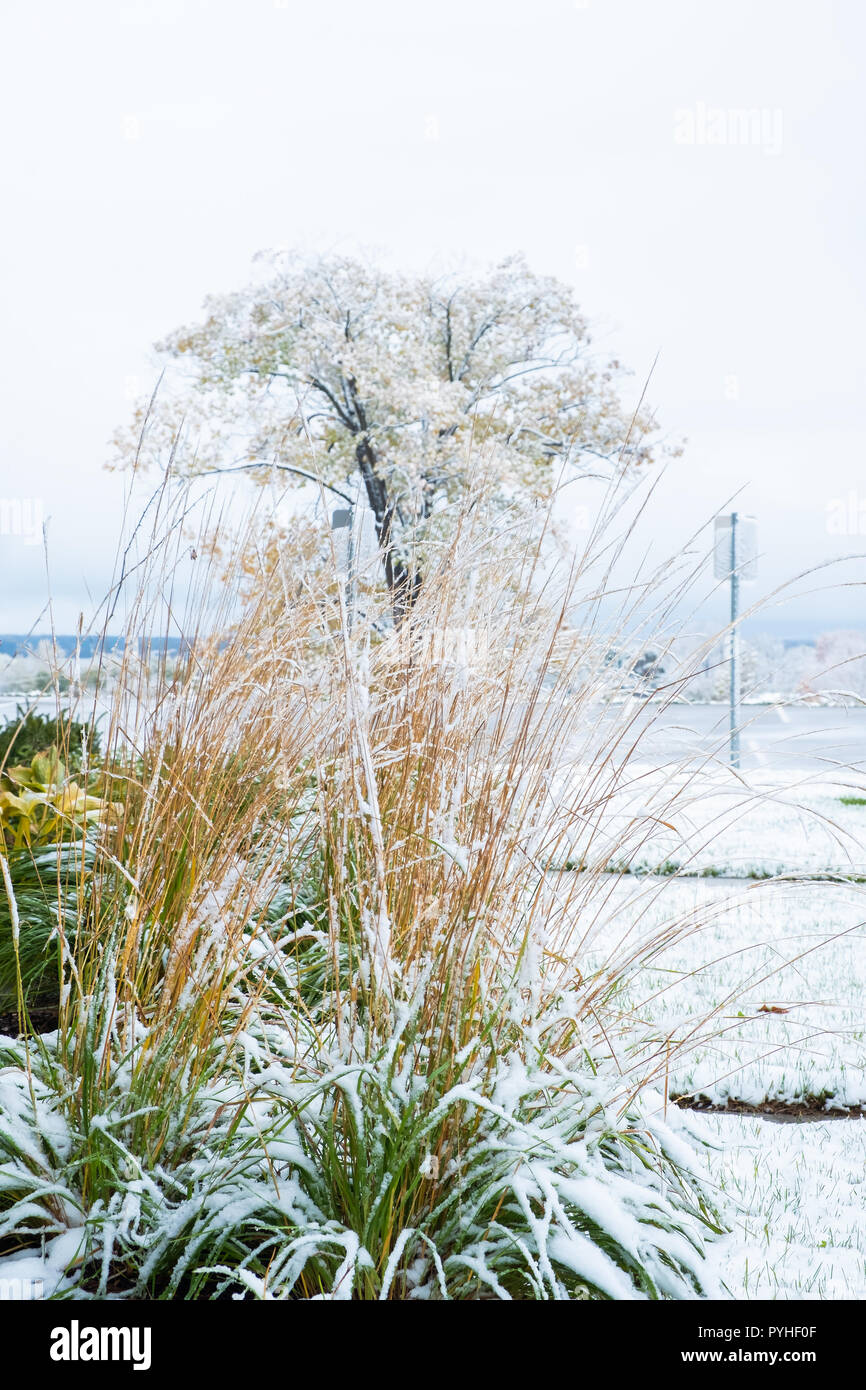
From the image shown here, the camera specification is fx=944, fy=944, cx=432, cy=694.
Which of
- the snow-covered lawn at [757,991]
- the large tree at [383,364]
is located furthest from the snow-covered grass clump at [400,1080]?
the large tree at [383,364]

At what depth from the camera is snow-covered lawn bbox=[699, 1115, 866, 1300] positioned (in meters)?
1.16

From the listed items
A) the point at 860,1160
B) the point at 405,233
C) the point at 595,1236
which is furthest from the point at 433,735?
the point at 405,233

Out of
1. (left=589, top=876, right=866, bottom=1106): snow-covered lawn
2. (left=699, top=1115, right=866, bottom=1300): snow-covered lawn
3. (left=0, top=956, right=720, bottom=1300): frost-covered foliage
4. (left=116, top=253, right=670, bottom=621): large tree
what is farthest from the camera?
(left=116, top=253, right=670, bottom=621): large tree

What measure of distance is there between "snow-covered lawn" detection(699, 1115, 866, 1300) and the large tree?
838 centimetres

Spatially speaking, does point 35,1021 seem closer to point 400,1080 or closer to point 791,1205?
point 400,1080

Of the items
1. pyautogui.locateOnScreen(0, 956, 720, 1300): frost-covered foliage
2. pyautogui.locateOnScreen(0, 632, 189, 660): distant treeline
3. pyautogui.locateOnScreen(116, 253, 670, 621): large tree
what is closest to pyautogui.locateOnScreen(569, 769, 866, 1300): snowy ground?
pyautogui.locateOnScreen(0, 956, 720, 1300): frost-covered foliage

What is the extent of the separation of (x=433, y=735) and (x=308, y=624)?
0.54m

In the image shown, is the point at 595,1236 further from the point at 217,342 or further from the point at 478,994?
Result: the point at 217,342

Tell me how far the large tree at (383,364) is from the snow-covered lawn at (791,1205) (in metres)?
8.38

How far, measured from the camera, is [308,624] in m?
1.76

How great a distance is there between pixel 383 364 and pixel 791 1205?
9052 mm

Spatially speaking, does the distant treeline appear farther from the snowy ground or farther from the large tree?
the large tree

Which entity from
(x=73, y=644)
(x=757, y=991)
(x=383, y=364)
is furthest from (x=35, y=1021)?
(x=383, y=364)
